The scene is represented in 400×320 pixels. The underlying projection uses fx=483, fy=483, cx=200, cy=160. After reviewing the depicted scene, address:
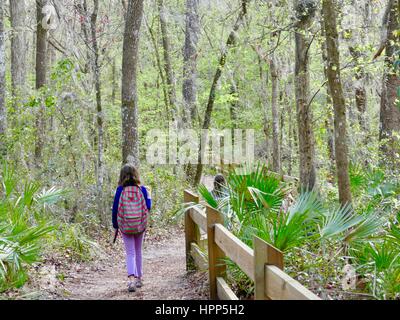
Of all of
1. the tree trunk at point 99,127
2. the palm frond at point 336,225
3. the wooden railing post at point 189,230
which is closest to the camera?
the palm frond at point 336,225

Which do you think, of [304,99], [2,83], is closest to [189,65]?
[304,99]

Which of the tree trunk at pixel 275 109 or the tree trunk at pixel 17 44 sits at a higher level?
the tree trunk at pixel 17 44

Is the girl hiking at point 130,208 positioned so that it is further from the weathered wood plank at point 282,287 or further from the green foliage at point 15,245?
the weathered wood plank at point 282,287

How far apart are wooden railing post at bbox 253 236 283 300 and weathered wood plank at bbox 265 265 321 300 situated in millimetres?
47

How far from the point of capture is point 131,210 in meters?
7.30

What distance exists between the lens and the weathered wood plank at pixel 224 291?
5104mm

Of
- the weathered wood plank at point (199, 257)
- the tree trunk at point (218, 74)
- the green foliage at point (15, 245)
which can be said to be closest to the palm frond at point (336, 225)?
the weathered wood plank at point (199, 257)

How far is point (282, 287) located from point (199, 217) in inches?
146

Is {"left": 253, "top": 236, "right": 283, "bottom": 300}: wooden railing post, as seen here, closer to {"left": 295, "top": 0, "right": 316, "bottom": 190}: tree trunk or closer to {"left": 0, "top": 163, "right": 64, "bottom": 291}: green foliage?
{"left": 0, "top": 163, "right": 64, "bottom": 291}: green foliage

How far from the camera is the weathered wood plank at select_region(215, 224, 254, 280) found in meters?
4.20

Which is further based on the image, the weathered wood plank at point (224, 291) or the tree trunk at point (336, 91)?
the tree trunk at point (336, 91)

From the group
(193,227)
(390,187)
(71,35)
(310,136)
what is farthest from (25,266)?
(71,35)

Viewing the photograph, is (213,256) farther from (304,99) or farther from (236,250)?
(304,99)

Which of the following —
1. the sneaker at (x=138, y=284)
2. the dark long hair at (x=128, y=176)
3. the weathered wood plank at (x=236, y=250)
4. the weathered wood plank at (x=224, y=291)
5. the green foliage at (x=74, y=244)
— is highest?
the dark long hair at (x=128, y=176)
